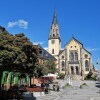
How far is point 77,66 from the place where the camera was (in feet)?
287

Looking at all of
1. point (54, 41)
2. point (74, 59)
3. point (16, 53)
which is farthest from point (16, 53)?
point (54, 41)

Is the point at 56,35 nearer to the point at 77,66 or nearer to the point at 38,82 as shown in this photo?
the point at 77,66

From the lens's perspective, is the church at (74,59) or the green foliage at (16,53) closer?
the green foliage at (16,53)

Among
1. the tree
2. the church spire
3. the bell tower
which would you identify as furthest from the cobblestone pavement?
the church spire

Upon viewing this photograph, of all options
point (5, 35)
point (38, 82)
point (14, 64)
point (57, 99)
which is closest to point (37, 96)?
point (57, 99)

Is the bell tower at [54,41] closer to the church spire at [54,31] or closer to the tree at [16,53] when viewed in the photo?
the church spire at [54,31]

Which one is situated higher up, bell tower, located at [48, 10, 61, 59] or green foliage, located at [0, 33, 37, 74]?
bell tower, located at [48, 10, 61, 59]

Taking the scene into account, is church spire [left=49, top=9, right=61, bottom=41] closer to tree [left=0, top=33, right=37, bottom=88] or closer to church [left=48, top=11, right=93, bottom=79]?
church [left=48, top=11, right=93, bottom=79]

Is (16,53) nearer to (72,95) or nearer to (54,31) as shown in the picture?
(72,95)

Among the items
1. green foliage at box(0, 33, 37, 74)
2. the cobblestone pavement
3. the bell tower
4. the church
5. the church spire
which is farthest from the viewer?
the church spire

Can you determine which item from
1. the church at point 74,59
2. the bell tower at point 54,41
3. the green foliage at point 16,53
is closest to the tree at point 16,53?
the green foliage at point 16,53

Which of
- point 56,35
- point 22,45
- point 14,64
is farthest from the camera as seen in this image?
point 56,35

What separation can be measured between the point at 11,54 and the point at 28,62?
5.73 meters

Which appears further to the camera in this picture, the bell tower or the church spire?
the church spire
